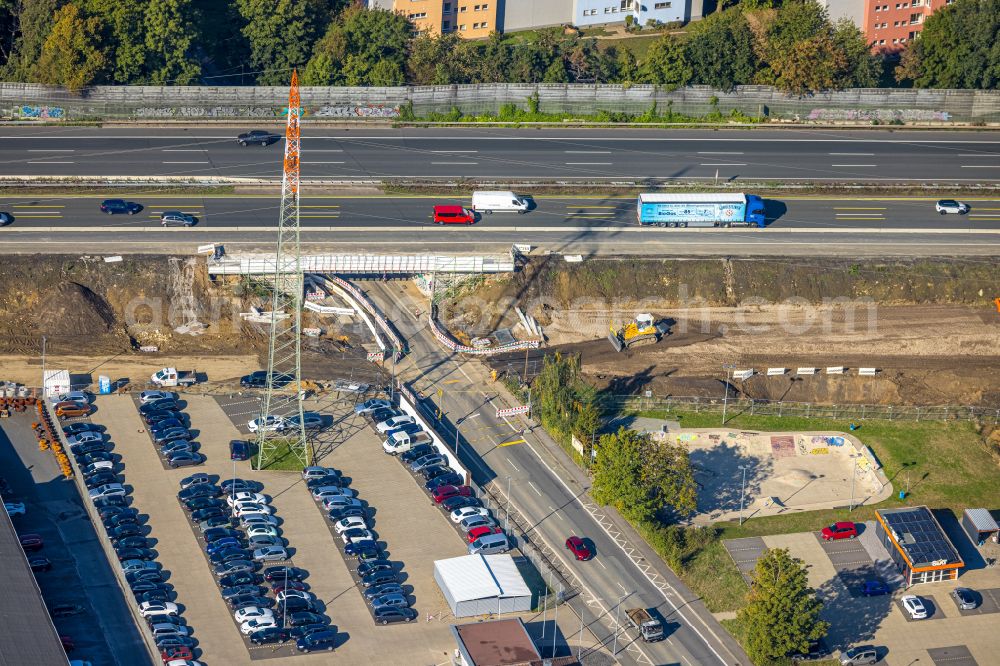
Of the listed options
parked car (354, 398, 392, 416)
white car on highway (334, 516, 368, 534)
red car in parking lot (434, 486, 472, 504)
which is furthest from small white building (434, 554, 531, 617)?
parked car (354, 398, 392, 416)

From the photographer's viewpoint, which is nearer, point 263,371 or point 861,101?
point 263,371

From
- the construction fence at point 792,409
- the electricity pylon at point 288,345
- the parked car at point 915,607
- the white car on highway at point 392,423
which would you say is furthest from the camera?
the construction fence at point 792,409

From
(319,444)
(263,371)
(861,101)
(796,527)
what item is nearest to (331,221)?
(263,371)

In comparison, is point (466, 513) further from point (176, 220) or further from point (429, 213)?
point (176, 220)

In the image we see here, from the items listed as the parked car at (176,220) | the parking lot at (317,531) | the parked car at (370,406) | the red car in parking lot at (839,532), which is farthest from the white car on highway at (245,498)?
the red car in parking lot at (839,532)

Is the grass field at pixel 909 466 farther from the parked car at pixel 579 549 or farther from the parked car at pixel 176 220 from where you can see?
the parked car at pixel 176 220

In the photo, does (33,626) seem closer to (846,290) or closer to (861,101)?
(846,290)
